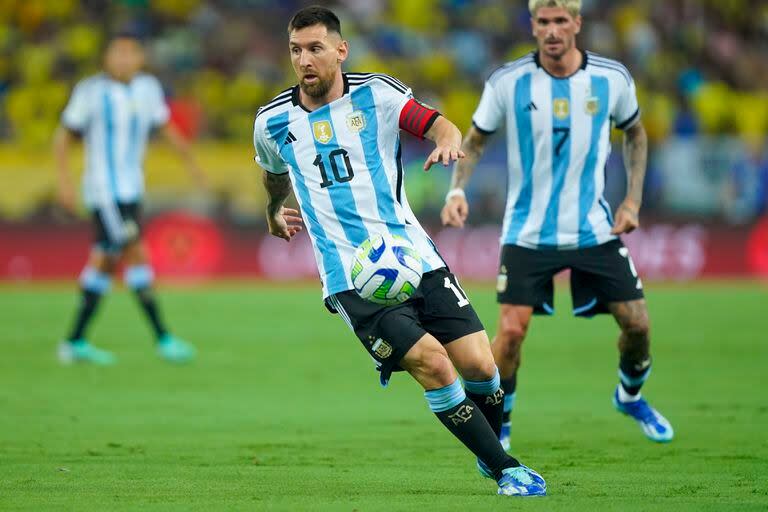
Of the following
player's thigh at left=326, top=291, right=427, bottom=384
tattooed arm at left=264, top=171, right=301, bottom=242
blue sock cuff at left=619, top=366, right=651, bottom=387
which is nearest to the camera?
player's thigh at left=326, top=291, right=427, bottom=384

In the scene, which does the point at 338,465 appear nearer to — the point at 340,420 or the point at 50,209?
the point at 340,420

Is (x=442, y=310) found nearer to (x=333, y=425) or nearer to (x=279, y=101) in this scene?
(x=279, y=101)

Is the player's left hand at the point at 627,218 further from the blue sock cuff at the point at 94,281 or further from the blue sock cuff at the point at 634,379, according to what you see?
the blue sock cuff at the point at 94,281

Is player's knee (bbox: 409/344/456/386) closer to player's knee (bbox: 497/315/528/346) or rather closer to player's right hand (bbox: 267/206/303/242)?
player's right hand (bbox: 267/206/303/242)

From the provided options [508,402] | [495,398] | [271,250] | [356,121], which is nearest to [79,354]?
[508,402]

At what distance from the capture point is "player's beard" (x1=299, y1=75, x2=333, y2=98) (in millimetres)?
5817

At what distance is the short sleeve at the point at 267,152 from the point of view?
6.04 m

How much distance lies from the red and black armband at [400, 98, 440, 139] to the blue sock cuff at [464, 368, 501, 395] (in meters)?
1.17

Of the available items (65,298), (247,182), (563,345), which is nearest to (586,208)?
(563,345)

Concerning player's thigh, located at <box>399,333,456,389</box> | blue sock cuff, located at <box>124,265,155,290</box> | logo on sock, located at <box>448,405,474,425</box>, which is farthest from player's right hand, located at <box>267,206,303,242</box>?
blue sock cuff, located at <box>124,265,155,290</box>

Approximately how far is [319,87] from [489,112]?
6.24 ft

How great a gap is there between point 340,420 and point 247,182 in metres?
12.2

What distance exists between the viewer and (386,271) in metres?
5.58

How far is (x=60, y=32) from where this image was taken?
22938 millimetres
